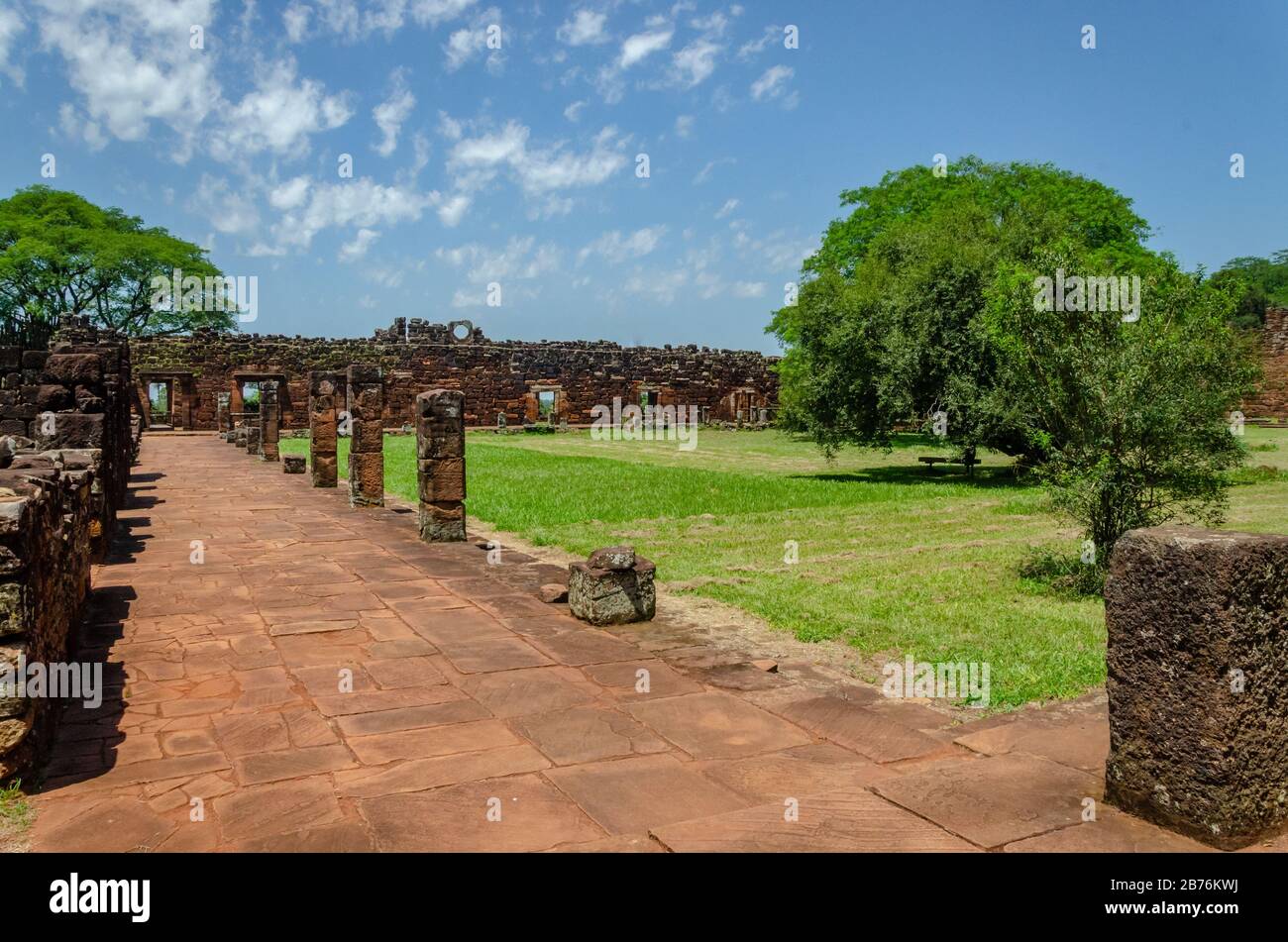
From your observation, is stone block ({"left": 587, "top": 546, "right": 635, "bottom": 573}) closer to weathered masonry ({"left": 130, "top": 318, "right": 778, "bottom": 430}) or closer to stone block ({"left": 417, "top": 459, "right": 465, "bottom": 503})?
stone block ({"left": 417, "top": 459, "right": 465, "bottom": 503})

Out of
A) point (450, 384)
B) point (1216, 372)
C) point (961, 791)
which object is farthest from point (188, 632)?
point (450, 384)

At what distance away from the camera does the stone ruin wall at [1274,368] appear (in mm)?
35312

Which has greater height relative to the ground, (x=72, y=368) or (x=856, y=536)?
(x=72, y=368)

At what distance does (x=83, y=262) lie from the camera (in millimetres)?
43281

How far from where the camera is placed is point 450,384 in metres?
39.4

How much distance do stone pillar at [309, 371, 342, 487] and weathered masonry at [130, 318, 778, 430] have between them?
17258 millimetres

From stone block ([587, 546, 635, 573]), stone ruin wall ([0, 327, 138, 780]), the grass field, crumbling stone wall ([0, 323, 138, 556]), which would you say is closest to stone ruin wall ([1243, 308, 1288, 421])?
the grass field

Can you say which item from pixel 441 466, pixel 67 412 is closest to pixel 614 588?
pixel 441 466

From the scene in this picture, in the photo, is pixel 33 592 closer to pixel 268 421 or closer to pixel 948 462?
pixel 948 462

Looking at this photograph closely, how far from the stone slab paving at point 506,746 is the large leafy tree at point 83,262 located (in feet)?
134

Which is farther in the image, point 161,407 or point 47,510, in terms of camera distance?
point 161,407

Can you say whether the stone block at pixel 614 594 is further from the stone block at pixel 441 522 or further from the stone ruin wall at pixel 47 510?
the stone block at pixel 441 522

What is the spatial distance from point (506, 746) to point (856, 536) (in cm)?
779
